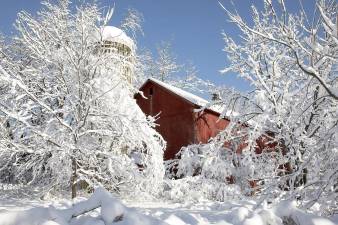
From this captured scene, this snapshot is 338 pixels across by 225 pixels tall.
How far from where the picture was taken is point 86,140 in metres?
12.2

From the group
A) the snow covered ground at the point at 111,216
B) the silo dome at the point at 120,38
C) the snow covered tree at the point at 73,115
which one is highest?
the silo dome at the point at 120,38

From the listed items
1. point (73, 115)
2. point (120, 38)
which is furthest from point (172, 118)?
point (73, 115)

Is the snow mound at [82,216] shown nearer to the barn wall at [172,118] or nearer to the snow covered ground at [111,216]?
the snow covered ground at [111,216]

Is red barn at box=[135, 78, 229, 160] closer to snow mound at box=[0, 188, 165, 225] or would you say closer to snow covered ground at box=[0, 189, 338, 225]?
snow covered ground at box=[0, 189, 338, 225]

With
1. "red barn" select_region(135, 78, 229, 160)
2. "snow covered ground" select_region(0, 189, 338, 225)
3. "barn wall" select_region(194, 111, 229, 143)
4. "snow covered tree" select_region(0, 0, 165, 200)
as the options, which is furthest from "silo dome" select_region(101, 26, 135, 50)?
"snow covered ground" select_region(0, 189, 338, 225)

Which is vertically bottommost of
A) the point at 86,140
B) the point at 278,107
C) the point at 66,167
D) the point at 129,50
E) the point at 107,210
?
the point at 107,210

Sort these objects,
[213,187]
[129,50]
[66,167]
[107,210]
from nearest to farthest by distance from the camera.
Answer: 1. [107,210]
2. [66,167]
3. [213,187]
4. [129,50]

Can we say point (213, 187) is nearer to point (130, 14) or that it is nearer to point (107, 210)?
point (130, 14)

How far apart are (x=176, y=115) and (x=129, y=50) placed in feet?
17.0

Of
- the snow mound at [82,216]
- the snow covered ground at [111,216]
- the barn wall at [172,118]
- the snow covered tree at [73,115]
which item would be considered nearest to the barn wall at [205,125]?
the barn wall at [172,118]

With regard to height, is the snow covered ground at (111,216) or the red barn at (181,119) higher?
the red barn at (181,119)

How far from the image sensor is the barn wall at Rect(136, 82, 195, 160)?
20266 mm

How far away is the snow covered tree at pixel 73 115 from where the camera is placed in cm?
1110

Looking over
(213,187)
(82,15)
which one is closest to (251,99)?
(213,187)
